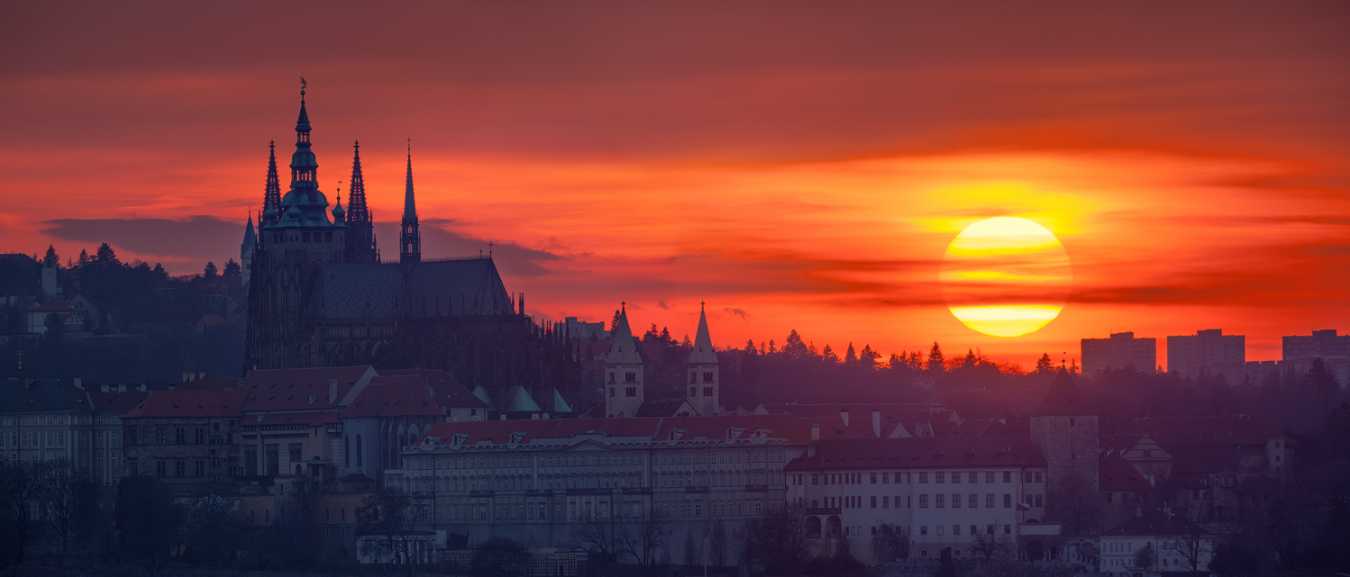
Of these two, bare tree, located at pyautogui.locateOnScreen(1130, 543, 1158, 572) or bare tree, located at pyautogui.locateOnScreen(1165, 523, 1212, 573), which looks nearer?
bare tree, located at pyautogui.locateOnScreen(1130, 543, 1158, 572)

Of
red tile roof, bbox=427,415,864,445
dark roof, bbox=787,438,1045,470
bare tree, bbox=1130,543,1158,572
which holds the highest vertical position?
red tile roof, bbox=427,415,864,445

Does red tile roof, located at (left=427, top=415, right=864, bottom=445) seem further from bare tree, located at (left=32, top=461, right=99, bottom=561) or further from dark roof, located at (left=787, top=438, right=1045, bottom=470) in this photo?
bare tree, located at (left=32, top=461, right=99, bottom=561)

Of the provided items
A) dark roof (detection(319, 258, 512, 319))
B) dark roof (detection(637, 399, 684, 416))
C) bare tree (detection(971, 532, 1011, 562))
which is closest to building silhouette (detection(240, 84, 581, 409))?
dark roof (detection(319, 258, 512, 319))

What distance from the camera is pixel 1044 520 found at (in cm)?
12600

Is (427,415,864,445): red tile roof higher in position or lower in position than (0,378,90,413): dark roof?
lower

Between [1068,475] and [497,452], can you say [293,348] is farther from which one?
[1068,475]

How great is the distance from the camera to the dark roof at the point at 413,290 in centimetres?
16800

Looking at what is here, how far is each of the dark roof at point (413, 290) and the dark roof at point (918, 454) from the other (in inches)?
1510

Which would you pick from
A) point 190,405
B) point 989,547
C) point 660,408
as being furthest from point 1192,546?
point 190,405

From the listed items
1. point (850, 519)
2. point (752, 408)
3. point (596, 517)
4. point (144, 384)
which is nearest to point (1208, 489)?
point (850, 519)

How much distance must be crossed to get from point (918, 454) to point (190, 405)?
4469cm

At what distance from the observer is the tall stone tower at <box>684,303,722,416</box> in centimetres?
15262

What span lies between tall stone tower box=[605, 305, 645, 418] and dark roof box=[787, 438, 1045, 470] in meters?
20.6

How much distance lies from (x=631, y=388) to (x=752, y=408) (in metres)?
19.5
